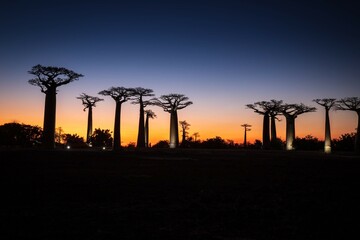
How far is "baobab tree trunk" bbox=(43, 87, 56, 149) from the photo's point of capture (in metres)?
32.1

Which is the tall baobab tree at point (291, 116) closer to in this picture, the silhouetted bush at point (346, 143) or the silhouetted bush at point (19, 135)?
the silhouetted bush at point (346, 143)

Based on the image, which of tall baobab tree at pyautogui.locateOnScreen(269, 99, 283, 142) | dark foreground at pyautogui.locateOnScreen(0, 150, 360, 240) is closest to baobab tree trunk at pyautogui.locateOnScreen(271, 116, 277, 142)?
tall baobab tree at pyautogui.locateOnScreen(269, 99, 283, 142)

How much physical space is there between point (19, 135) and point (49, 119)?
13.4 metres

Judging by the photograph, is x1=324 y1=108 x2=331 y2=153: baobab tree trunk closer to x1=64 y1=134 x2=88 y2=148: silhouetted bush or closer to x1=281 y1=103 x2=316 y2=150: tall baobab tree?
x1=281 y1=103 x2=316 y2=150: tall baobab tree

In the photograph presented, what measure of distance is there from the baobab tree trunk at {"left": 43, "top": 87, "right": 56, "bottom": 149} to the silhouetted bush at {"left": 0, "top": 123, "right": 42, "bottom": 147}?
10329 mm

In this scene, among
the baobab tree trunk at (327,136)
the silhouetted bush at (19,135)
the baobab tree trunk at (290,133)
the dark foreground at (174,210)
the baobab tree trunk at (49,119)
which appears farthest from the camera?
the baobab tree trunk at (290,133)

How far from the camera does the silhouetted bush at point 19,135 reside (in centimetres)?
4138

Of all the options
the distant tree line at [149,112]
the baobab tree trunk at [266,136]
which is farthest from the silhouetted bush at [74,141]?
the baobab tree trunk at [266,136]

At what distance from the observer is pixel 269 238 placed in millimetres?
4652

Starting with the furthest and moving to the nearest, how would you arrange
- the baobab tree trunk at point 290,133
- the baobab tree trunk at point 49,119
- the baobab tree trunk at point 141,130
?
the baobab tree trunk at point 290,133
the baobab tree trunk at point 141,130
the baobab tree trunk at point 49,119

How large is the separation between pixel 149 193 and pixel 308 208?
3729mm

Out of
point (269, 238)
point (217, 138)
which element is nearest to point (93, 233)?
point (269, 238)

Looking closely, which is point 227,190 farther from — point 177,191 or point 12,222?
point 12,222

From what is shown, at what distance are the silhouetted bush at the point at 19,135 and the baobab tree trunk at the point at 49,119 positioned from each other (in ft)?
33.9
